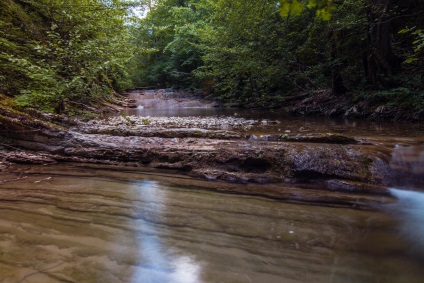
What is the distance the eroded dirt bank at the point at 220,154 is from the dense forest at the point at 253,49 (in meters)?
1.14

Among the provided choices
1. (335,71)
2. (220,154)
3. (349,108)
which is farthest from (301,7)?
(335,71)

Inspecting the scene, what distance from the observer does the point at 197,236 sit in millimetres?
1946

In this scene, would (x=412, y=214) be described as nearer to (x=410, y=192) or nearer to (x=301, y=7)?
(x=410, y=192)

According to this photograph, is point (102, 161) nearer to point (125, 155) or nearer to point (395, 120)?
point (125, 155)

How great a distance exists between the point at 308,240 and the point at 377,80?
28.4 ft

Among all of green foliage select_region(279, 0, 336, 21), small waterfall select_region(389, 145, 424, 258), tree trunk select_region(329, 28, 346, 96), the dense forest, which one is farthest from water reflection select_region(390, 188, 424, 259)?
tree trunk select_region(329, 28, 346, 96)

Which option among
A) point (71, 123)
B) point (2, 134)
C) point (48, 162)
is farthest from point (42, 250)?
point (71, 123)

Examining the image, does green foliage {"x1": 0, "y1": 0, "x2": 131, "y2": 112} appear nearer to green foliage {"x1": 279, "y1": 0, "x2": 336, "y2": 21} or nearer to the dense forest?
the dense forest

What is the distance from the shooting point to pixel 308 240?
6.09ft

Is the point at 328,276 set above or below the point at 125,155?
below

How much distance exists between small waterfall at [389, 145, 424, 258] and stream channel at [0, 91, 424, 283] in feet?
0.04

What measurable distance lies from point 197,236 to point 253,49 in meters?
10.4

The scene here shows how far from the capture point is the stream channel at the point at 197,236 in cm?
152

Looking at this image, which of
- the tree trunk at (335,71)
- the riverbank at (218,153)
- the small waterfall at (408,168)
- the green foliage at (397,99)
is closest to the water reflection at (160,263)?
the riverbank at (218,153)
